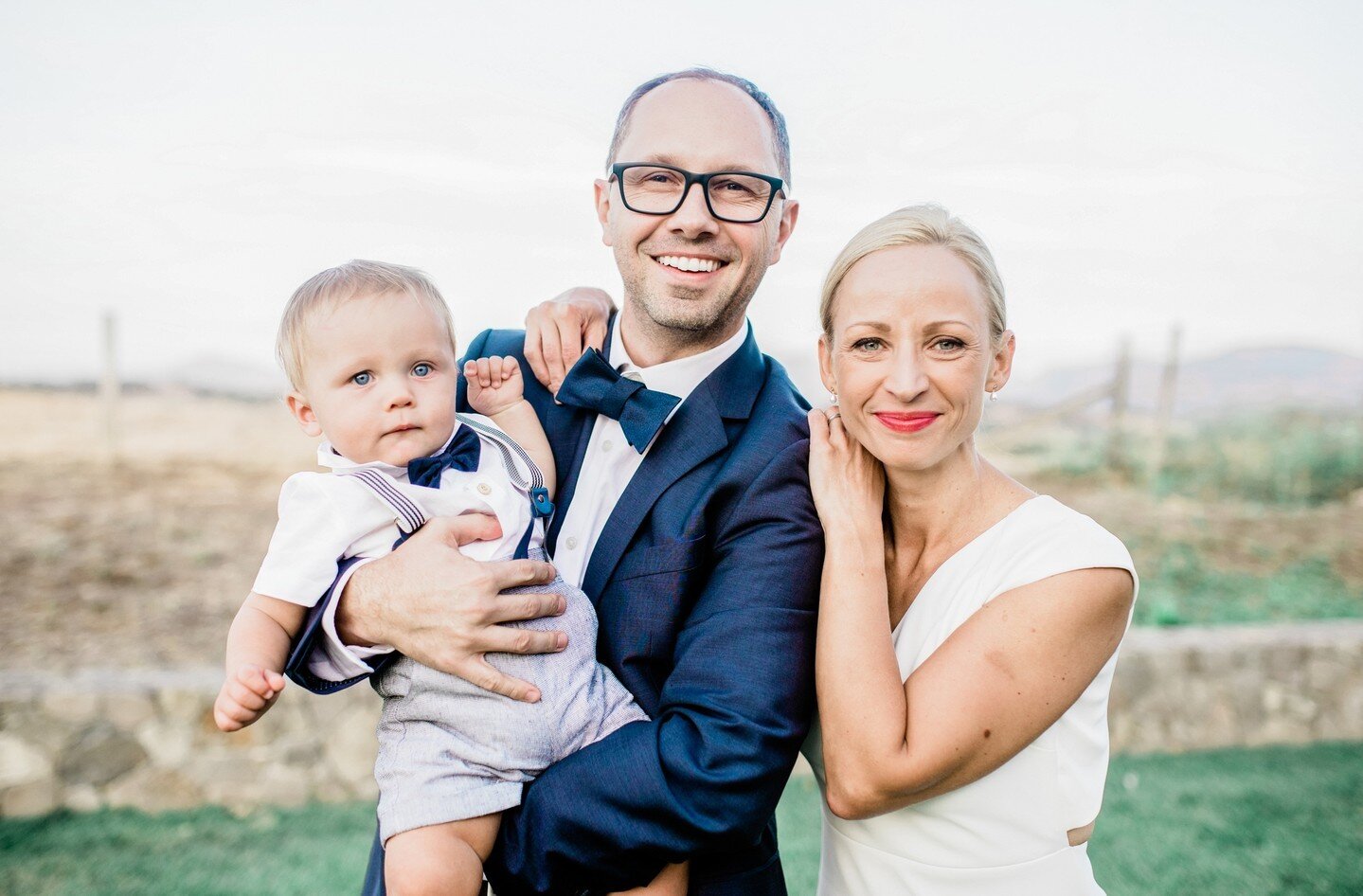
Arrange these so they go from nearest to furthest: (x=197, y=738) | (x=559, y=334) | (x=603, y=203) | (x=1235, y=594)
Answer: (x=559, y=334) → (x=603, y=203) → (x=197, y=738) → (x=1235, y=594)

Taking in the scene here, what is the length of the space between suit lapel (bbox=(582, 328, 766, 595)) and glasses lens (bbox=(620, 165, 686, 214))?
0.44 meters

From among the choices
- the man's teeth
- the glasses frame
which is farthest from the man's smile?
the glasses frame

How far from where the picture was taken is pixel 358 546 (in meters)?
2.10

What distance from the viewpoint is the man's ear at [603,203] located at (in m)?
2.67

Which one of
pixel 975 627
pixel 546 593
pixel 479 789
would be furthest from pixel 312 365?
pixel 975 627

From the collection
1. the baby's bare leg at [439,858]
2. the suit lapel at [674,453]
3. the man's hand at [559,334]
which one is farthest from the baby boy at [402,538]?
the man's hand at [559,334]

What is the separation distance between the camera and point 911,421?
2109mm

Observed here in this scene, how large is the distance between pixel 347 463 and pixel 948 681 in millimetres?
1333

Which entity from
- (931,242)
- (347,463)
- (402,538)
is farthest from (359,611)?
(931,242)

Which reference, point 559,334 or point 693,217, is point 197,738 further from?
point 693,217

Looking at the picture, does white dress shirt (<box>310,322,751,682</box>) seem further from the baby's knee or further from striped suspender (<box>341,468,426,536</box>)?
the baby's knee

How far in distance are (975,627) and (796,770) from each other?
130 inches

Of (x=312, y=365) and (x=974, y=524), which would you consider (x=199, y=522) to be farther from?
(x=974, y=524)

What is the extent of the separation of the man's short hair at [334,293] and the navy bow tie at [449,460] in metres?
0.26
